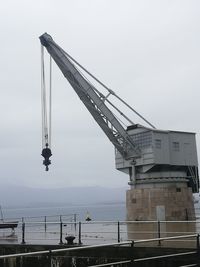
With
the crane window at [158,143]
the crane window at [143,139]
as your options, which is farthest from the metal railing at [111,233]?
the crane window at [143,139]

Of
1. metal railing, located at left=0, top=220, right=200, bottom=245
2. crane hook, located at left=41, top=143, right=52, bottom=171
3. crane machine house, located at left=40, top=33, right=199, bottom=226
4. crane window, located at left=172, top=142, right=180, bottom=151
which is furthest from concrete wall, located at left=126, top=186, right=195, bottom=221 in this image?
crane hook, located at left=41, top=143, right=52, bottom=171

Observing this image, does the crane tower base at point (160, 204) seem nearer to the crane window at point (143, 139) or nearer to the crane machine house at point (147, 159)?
the crane machine house at point (147, 159)

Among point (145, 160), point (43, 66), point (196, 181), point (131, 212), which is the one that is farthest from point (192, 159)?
point (43, 66)

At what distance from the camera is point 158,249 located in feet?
48.3

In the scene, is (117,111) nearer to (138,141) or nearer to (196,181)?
(138,141)

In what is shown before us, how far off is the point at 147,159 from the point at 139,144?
1305 mm

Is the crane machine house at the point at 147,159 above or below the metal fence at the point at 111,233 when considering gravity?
above

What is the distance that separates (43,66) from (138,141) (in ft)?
30.3

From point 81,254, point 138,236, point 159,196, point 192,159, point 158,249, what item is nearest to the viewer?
point 158,249

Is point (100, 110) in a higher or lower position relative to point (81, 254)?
higher

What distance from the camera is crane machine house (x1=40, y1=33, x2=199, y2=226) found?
30.3 metres

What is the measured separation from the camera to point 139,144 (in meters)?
31.4

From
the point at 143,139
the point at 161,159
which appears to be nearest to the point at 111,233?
the point at 161,159

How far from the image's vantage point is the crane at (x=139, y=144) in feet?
101
